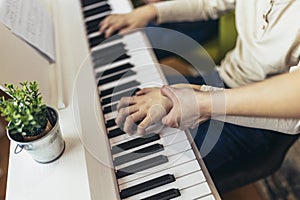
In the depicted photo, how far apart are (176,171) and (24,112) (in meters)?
0.35

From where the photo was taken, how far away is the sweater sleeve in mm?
1182

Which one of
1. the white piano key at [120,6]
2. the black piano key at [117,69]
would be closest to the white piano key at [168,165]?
the black piano key at [117,69]

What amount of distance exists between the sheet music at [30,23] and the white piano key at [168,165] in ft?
1.22

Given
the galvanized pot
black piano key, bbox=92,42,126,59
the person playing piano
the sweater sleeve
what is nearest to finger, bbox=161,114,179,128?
the person playing piano

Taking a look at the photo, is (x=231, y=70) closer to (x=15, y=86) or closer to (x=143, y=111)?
(x=143, y=111)

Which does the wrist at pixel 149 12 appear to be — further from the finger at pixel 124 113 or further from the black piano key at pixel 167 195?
the black piano key at pixel 167 195

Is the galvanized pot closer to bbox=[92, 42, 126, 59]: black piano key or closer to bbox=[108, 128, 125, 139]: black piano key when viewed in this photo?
bbox=[108, 128, 125, 139]: black piano key

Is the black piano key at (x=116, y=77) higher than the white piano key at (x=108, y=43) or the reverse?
the reverse

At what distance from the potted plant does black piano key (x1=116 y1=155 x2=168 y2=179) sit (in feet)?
0.51

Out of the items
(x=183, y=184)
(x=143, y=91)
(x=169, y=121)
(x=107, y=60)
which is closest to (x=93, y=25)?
(x=107, y=60)

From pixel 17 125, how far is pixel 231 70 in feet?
2.10

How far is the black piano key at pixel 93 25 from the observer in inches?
48.9

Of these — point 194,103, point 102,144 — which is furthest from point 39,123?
point 194,103

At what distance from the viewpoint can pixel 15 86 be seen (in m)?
0.85
